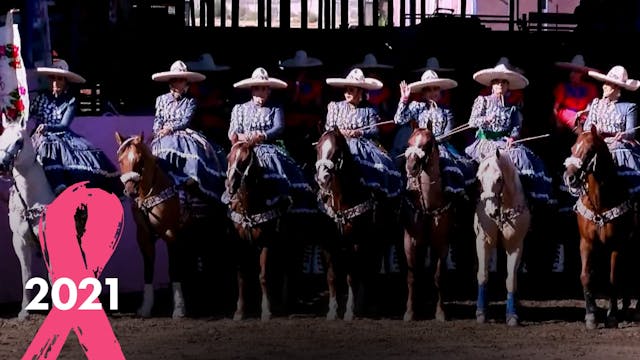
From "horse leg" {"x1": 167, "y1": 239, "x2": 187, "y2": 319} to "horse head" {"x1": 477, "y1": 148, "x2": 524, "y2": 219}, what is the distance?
2935 millimetres

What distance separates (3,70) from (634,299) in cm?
699

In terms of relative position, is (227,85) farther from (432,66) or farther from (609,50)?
(609,50)

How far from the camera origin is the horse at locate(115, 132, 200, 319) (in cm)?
1459

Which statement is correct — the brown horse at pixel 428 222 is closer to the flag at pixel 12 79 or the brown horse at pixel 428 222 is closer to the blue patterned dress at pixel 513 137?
the blue patterned dress at pixel 513 137

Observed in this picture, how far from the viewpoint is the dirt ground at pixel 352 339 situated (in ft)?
41.8

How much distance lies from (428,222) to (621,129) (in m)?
2.04

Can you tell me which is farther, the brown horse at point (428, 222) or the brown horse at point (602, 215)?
the brown horse at point (428, 222)

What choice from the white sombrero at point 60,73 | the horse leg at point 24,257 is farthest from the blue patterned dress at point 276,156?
the horse leg at point 24,257

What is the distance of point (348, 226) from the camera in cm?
1457

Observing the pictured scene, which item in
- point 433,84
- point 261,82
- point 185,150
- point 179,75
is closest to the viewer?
point 185,150

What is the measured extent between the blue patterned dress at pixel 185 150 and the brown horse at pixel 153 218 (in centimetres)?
18

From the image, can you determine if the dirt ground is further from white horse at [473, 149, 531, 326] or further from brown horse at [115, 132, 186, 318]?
white horse at [473, 149, 531, 326]

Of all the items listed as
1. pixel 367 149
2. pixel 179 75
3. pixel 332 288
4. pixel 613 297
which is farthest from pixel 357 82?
pixel 613 297

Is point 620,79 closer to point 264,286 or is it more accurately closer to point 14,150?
point 264,286
